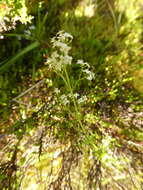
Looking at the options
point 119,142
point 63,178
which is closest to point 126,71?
point 119,142

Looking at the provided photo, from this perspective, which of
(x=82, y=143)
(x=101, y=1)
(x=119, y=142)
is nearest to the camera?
(x=82, y=143)

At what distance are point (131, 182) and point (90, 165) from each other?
33 centimetres

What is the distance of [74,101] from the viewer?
3.74ft

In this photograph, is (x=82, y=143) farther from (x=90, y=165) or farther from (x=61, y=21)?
(x=61, y=21)

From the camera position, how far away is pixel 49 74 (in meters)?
1.64

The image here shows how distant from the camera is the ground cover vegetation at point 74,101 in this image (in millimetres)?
1298

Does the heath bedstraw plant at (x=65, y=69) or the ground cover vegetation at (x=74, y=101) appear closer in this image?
the heath bedstraw plant at (x=65, y=69)

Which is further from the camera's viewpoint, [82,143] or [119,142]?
[119,142]

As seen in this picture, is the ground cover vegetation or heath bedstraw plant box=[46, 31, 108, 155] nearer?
heath bedstraw plant box=[46, 31, 108, 155]

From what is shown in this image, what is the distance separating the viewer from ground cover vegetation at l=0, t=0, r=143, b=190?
1298 mm

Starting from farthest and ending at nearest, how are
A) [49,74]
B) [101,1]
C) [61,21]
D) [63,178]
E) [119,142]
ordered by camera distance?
[101,1]
[61,21]
[49,74]
[119,142]
[63,178]

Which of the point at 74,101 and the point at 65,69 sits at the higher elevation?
Result: the point at 65,69

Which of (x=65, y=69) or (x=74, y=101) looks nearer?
(x=65, y=69)

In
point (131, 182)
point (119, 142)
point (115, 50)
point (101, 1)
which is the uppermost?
point (101, 1)
